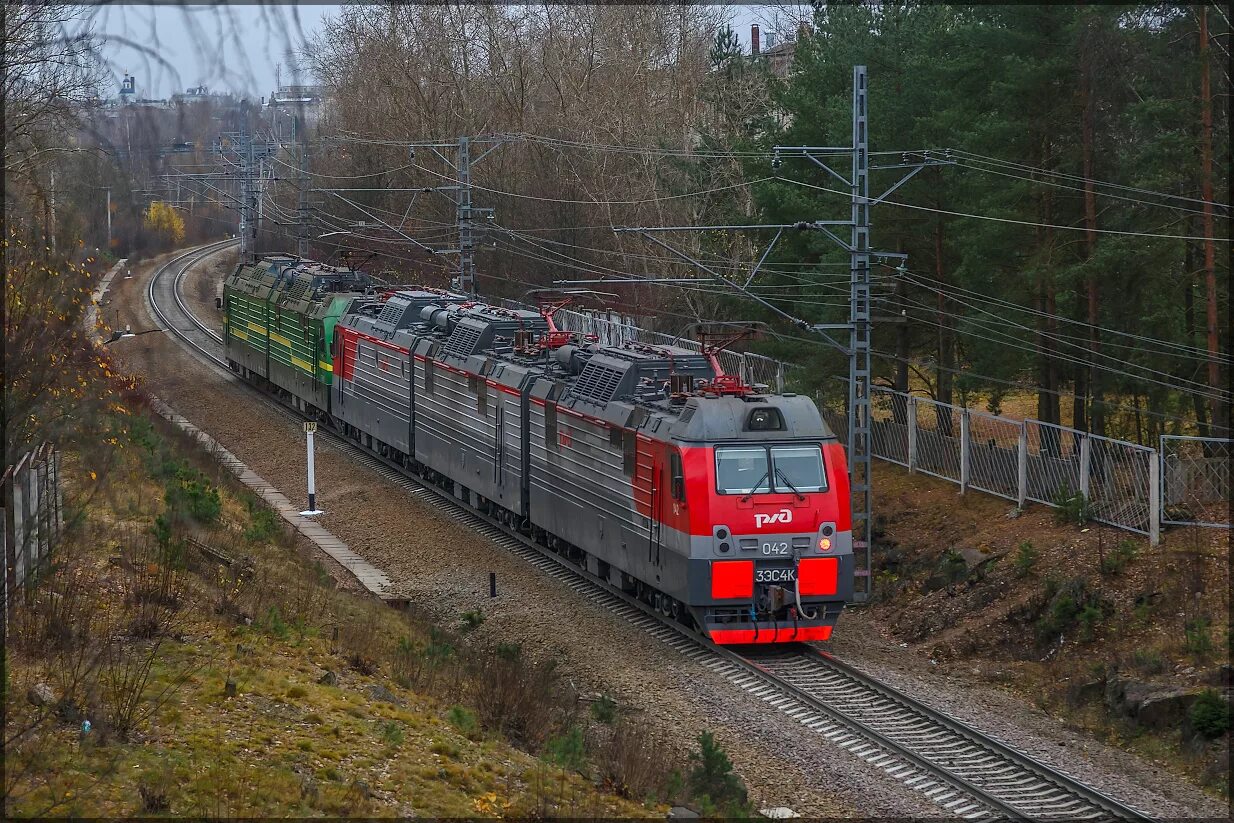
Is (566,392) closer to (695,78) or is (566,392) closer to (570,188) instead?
(570,188)

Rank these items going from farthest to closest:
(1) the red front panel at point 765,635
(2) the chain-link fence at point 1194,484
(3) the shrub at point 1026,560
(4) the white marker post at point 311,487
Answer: (4) the white marker post at point 311,487 < (3) the shrub at point 1026,560 < (2) the chain-link fence at point 1194,484 < (1) the red front panel at point 765,635

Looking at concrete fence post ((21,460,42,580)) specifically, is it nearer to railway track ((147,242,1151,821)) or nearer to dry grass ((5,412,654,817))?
dry grass ((5,412,654,817))

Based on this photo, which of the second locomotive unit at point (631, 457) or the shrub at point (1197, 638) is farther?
the second locomotive unit at point (631, 457)

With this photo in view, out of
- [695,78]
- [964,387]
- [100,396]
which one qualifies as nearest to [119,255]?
[100,396]

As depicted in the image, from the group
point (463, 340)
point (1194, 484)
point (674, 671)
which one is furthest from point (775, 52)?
point (674, 671)

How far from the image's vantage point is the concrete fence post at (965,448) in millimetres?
26328

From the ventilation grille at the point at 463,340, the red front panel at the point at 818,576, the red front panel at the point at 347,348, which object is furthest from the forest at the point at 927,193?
the red front panel at the point at 818,576

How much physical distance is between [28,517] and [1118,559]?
1600cm

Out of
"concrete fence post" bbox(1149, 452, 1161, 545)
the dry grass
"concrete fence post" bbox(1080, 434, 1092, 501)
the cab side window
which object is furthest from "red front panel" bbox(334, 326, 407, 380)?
"concrete fence post" bbox(1149, 452, 1161, 545)

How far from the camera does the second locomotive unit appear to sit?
18859 millimetres

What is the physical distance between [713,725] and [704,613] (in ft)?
10.3

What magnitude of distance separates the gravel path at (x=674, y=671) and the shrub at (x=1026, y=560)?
247cm

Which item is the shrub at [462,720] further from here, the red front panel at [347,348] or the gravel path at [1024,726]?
the red front panel at [347,348]

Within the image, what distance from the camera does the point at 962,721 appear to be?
16.1m
